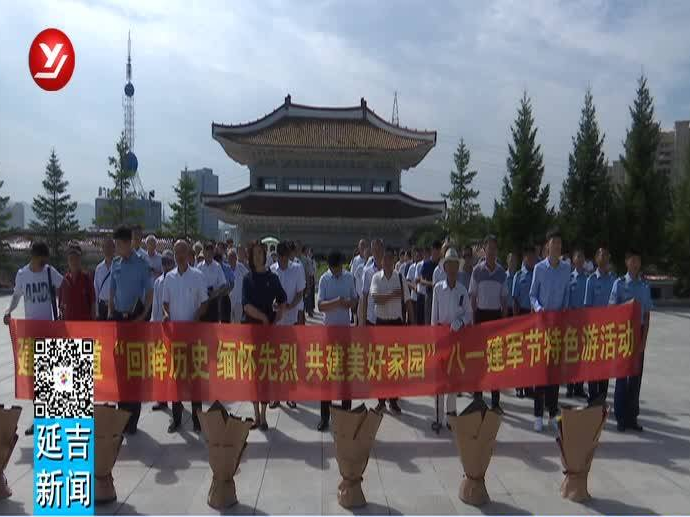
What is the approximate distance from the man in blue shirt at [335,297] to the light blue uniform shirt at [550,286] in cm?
194

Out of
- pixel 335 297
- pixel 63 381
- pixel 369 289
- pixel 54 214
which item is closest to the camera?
pixel 63 381

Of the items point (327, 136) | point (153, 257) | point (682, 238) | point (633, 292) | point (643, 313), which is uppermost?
point (327, 136)

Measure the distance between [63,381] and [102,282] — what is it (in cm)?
299

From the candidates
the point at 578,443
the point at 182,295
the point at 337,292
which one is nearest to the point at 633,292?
the point at 578,443

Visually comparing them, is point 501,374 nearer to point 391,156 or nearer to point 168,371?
point 168,371

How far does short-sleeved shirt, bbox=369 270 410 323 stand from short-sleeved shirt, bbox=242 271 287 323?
111 centimetres

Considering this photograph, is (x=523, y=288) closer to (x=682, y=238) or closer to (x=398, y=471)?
(x=398, y=471)

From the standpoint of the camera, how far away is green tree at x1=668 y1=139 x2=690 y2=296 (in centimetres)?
1989

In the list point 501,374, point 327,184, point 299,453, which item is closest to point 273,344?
point 299,453

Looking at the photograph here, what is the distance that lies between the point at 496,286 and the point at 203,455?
12.1 ft

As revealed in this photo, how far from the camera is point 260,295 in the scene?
18.8 ft

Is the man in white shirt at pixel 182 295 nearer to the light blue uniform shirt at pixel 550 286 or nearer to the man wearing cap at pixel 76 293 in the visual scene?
the man wearing cap at pixel 76 293

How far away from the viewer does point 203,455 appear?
199 inches

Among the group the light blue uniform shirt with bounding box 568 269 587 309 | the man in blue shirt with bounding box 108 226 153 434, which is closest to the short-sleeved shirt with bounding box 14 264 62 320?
the man in blue shirt with bounding box 108 226 153 434
